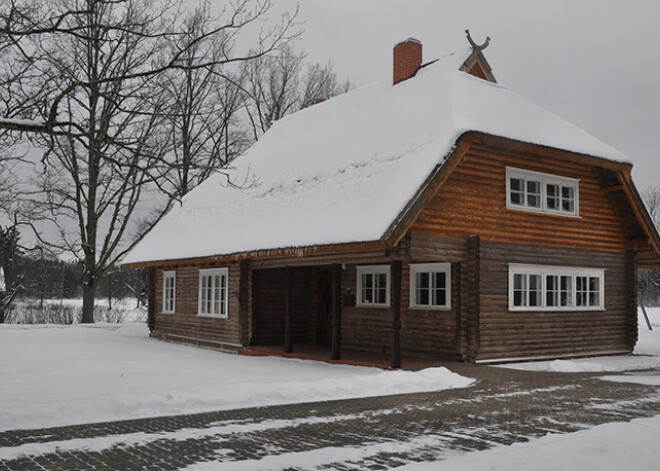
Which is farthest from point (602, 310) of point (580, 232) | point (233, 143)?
point (233, 143)

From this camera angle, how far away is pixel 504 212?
15742mm

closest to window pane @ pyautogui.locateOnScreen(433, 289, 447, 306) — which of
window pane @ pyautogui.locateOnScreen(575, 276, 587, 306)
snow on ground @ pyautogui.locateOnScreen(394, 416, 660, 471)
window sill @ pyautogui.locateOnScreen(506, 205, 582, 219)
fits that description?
window sill @ pyautogui.locateOnScreen(506, 205, 582, 219)

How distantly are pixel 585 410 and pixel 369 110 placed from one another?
11.3m

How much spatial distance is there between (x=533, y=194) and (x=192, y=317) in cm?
1061

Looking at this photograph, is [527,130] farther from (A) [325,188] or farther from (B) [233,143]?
(B) [233,143]

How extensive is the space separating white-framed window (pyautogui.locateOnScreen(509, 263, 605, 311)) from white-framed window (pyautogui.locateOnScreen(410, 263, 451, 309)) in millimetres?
1507

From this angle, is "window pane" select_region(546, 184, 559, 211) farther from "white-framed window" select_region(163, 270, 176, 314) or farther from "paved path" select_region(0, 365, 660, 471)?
"white-framed window" select_region(163, 270, 176, 314)

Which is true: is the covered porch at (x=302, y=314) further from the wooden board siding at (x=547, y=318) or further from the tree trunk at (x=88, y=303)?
the tree trunk at (x=88, y=303)

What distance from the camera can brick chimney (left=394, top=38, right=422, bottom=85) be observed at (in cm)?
1955

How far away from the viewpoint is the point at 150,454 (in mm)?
6898

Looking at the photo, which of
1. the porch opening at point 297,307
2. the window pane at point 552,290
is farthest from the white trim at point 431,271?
the porch opening at point 297,307

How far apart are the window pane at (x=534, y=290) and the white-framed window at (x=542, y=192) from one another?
5.25 feet

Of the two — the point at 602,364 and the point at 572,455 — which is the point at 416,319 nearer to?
the point at 602,364

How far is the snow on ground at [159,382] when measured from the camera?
A: 29.5ft
